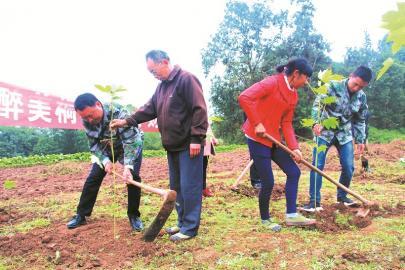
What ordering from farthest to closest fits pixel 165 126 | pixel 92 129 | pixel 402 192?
pixel 402 192, pixel 92 129, pixel 165 126

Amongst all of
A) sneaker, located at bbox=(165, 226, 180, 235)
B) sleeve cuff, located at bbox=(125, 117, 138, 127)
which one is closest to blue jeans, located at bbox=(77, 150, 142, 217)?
sleeve cuff, located at bbox=(125, 117, 138, 127)

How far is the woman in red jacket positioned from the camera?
12.7ft

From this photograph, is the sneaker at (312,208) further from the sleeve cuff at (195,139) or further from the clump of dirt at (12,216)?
the clump of dirt at (12,216)

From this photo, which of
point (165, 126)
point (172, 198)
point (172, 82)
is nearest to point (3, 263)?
point (172, 198)

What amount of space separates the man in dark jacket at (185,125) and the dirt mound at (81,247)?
0.47m

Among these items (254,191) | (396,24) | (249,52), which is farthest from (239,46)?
(396,24)

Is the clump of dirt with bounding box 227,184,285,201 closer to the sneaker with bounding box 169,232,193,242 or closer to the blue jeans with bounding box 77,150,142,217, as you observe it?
the blue jeans with bounding box 77,150,142,217

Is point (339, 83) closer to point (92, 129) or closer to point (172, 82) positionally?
point (172, 82)

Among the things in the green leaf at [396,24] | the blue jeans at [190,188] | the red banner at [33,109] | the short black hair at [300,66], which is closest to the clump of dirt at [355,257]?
the blue jeans at [190,188]

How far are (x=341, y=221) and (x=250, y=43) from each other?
2259 cm

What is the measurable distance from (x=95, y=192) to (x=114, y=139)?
0.67m

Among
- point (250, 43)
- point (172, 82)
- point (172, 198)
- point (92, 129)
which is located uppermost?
point (250, 43)

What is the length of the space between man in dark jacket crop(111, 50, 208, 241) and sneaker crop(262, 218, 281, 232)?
0.76 meters

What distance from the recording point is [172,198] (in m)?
3.54
